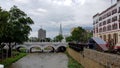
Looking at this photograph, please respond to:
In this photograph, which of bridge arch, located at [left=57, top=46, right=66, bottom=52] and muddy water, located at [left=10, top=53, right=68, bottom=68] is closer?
muddy water, located at [left=10, top=53, right=68, bottom=68]

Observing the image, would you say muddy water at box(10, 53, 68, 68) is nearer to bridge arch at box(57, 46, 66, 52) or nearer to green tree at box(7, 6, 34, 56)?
green tree at box(7, 6, 34, 56)

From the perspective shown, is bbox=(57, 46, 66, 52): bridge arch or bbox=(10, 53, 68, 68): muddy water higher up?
bbox=(57, 46, 66, 52): bridge arch

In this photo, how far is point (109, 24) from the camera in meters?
74.2

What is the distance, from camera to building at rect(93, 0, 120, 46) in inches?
2554

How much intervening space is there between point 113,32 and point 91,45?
929 inches

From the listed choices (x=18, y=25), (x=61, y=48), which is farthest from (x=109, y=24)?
(x=61, y=48)

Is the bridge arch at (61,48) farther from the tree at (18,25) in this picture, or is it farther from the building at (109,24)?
the tree at (18,25)

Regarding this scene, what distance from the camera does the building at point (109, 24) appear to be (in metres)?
64.9

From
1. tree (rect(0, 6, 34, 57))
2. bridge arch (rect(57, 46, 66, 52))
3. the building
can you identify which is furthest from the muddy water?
bridge arch (rect(57, 46, 66, 52))

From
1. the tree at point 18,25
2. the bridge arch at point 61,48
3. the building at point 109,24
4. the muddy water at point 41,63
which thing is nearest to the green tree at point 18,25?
the tree at point 18,25

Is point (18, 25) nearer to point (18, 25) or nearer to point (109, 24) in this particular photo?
point (18, 25)

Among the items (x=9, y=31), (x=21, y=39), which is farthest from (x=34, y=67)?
(x=21, y=39)

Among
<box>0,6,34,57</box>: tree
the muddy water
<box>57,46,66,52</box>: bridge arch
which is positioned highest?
<box>0,6,34,57</box>: tree

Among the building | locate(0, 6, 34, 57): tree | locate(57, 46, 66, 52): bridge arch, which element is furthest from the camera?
locate(57, 46, 66, 52): bridge arch
